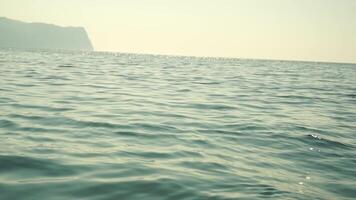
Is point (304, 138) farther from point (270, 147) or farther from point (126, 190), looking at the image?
point (126, 190)

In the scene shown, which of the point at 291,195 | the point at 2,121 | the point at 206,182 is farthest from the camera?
the point at 2,121

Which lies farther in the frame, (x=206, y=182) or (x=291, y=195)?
(x=206, y=182)

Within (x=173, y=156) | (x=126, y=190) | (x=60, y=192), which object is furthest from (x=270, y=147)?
(x=60, y=192)

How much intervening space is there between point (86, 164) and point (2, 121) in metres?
3.47

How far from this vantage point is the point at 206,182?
4.86m

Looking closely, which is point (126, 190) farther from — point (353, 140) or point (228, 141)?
point (353, 140)

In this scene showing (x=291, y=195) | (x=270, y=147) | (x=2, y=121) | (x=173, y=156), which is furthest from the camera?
(x=2, y=121)

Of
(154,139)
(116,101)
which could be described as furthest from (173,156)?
(116,101)

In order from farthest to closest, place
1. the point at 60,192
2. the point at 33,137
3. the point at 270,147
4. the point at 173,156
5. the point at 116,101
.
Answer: the point at 116,101 < the point at 270,147 < the point at 33,137 < the point at 173,156 < the point at 60,192

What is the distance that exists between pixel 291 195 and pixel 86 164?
9.65 ft

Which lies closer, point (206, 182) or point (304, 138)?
point (206, 182)

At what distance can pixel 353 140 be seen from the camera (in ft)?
26.7

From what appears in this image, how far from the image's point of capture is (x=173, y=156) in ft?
19.9

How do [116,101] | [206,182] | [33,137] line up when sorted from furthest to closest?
[116,101]
[33,137]
[206,182]
